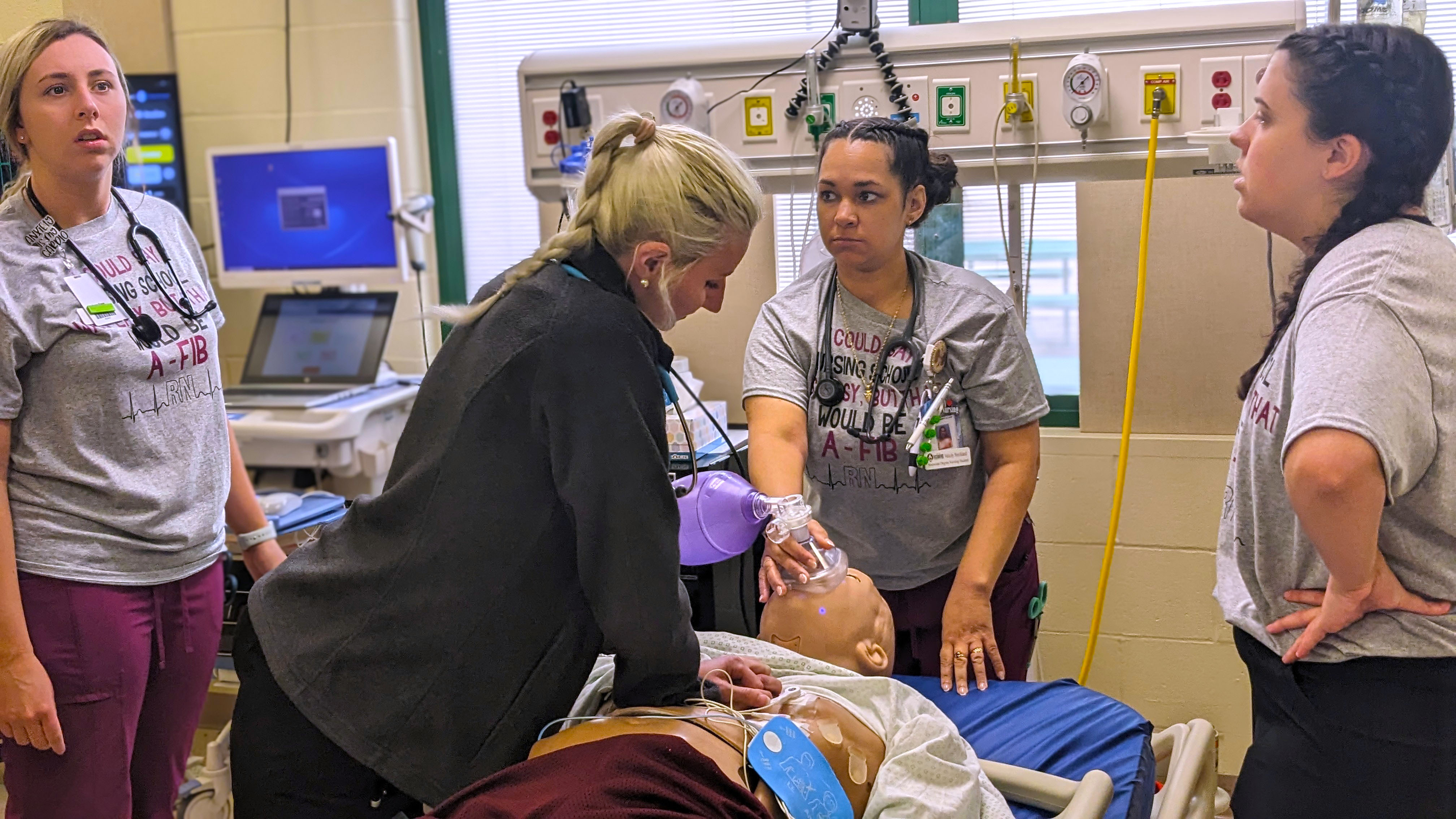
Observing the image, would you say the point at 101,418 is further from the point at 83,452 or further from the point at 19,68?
the point at 19,68

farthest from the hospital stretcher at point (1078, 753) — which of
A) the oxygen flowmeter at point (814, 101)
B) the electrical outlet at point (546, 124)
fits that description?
the electrical outlet at point (546, 124)

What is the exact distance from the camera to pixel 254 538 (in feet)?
7.14

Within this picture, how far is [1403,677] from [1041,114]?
1.28 m

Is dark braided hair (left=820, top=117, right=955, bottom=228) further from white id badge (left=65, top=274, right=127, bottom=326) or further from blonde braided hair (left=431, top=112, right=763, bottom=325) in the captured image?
white id badge (left=65, top=274, right=127, bottom=326)

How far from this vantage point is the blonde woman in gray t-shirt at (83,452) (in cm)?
173

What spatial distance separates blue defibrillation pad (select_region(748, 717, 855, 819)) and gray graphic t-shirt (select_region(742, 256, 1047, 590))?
26.7 inches

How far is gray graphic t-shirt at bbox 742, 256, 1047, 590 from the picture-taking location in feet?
6.40

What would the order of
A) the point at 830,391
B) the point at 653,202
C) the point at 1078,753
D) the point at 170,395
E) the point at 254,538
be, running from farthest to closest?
the point at 254,538 < the point at 830,391 < the point at 170,395 < the point at 1078,753 < the point at 653,202

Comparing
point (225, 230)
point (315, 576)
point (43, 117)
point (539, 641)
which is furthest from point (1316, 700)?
point (225, 230)

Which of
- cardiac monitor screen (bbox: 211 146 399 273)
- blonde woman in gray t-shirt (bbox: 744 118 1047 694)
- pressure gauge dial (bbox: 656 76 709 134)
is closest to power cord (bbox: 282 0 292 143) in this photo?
cardiac monitor screen (bbox: 211 146 399 273)

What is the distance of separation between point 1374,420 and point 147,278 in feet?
5.74

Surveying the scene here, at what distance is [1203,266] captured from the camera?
2.69 metres

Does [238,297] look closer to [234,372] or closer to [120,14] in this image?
[234,372]

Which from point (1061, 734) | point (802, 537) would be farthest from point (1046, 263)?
point (1061, 734)
